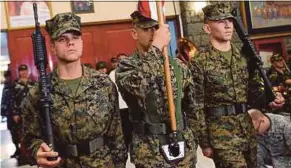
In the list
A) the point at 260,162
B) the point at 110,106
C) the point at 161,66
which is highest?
the point at 161,66

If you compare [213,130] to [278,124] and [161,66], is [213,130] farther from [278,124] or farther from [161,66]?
[161,66]

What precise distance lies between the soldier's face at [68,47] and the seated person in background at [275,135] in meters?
1.24

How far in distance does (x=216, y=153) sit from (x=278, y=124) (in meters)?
0.44

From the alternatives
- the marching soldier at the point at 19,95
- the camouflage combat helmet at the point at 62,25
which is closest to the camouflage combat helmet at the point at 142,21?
the camouflage combat helmet at the point at 62,25

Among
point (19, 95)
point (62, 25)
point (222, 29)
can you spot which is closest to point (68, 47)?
point (62, 25)

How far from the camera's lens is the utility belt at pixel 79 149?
204 centimetres

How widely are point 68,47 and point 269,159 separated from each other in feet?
5.50

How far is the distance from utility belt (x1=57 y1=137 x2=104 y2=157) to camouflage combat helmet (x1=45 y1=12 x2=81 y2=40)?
0.52m

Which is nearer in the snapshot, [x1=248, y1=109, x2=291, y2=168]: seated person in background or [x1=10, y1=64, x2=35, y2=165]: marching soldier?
[x1=248, y1=109, x2=291, y2=168]: seated person in background

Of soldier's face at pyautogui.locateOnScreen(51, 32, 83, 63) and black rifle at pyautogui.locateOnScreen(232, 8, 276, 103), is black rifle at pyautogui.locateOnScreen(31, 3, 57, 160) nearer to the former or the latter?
soldier's face at pyautogui.locateOnScreen(51, 32, 83, 63)

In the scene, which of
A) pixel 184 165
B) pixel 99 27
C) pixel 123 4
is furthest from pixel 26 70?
pixel 184 165

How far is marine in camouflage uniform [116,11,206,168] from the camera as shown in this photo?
2062mm

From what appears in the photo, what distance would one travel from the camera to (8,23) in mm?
6234

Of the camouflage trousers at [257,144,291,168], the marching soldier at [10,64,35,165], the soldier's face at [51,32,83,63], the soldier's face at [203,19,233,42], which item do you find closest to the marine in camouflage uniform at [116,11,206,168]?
the soldier's face at [51,32,83,63]
